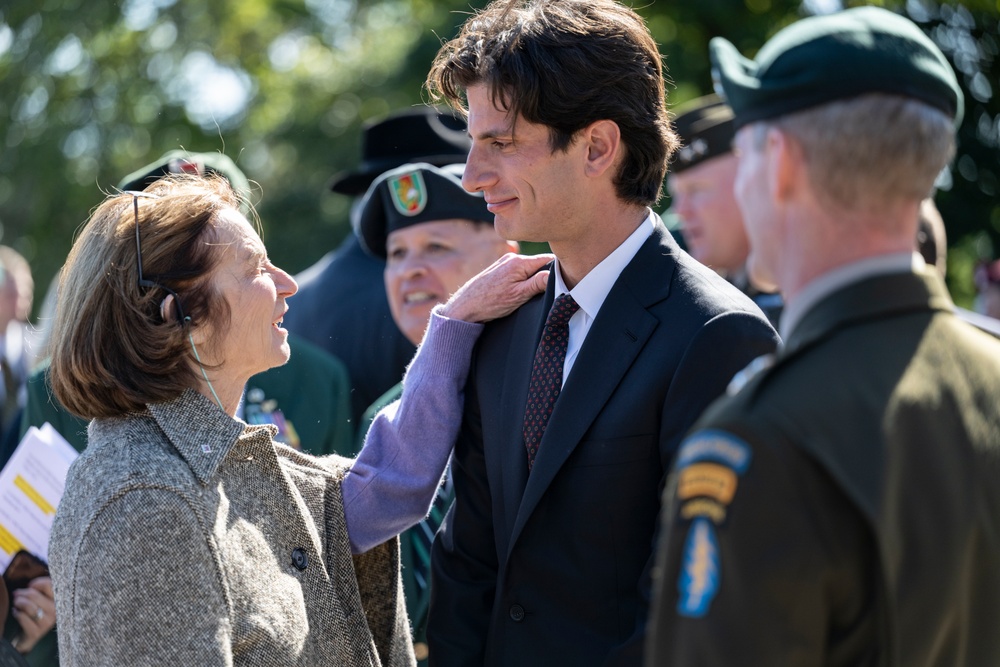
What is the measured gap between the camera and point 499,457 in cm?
269

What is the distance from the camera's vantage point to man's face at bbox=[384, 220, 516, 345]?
13.8 feet

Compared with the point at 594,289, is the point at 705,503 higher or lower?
higher

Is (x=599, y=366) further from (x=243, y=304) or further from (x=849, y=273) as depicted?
(x=849, y=273)

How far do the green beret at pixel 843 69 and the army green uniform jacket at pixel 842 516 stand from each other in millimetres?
265

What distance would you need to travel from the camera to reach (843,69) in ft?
5.25

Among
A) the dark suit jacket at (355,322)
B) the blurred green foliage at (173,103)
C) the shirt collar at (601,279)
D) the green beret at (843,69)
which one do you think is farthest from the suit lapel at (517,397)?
the blurred green foliage at (173,103)

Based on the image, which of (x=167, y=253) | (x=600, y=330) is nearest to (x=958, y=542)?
(x=600, y=330)

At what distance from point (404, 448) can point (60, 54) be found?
40.9ft

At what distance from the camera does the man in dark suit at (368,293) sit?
4863 mm

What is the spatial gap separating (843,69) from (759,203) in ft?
0.70

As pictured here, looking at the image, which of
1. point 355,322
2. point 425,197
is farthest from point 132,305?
point 355,322

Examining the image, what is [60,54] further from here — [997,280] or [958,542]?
[958,542]

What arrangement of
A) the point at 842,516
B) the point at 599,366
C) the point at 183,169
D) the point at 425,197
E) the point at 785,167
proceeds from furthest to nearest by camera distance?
the point at 425,197, the point at 183,169, the point at 599,366, the point at 785,167, the point at 842,516

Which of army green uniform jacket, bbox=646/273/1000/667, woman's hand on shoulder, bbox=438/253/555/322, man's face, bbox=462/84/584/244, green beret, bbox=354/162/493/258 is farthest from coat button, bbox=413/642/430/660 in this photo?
army green uniform jacket, bbox=646/273/1000/667
